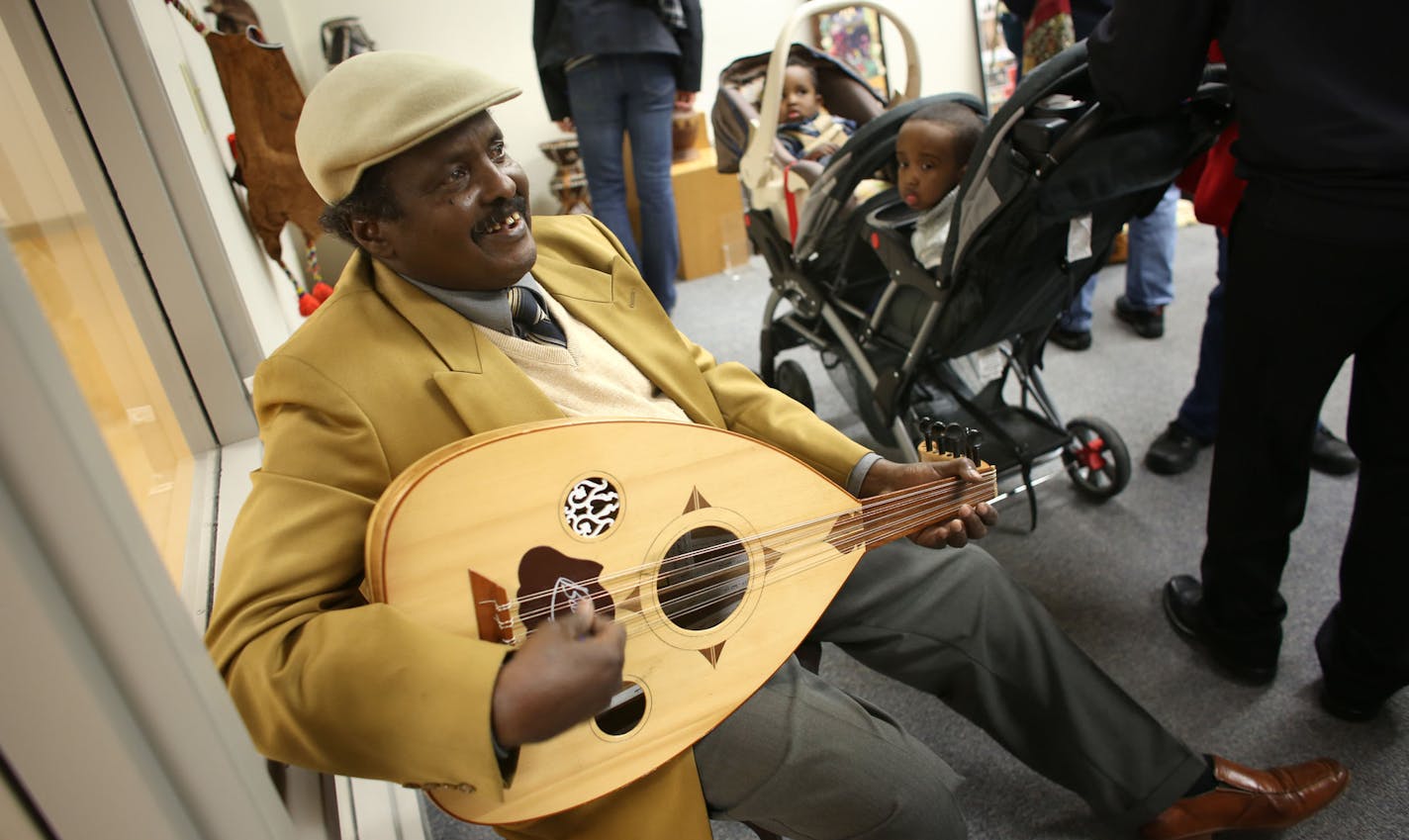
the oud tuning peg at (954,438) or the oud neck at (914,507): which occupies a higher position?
the oud tuning peg at (954,438)

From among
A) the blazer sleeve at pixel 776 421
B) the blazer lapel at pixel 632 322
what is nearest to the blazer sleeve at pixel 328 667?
the blazer lapel at pixel 632 322

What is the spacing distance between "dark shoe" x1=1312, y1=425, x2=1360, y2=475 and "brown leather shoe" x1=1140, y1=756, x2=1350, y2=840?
3.66 ft

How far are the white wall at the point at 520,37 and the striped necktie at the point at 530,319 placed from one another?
337 centimetres

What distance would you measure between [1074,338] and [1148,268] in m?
0.38

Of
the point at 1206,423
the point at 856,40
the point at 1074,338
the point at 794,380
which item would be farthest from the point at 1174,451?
the point at 856,40

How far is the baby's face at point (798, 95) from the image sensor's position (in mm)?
2666

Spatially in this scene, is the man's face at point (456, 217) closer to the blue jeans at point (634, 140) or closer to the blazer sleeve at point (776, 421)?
the blazer sleeve at point (776, 421)

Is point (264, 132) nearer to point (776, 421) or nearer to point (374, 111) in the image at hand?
point (374, 111)

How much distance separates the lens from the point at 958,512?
1109 mm

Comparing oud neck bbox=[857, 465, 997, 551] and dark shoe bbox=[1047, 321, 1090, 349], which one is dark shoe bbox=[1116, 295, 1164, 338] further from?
oud neck bbox=[857, 465, 997, 551]

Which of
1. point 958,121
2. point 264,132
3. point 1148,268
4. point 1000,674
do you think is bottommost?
point 1148,268

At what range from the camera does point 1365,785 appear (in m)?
1.39

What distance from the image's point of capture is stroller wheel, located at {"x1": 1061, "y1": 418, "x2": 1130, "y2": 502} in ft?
6.88

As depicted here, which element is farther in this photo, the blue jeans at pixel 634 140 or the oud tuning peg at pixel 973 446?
the blue jeans at pixel 634 140
